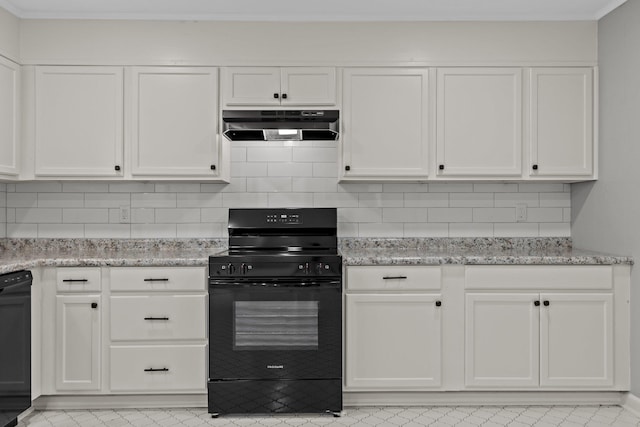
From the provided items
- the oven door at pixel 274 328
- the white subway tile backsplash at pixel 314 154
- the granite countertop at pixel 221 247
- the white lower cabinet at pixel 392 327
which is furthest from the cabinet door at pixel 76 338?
the white subway tile backsplash at pixel 314 154

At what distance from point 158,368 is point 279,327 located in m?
0.75

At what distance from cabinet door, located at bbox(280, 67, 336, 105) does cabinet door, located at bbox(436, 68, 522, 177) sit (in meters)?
0.70

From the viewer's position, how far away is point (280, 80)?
3.15m

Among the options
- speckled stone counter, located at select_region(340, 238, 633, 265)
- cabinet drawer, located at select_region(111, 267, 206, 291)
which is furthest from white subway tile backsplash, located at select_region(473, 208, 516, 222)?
cabinet drawer, located at select_region(111, 267, 206, 291)

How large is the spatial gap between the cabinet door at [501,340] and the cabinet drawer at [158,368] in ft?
5.21

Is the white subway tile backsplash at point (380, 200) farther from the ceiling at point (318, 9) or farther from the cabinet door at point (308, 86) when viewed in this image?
the ceiling at point (318, 9)

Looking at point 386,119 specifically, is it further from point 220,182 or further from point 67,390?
point 67,390

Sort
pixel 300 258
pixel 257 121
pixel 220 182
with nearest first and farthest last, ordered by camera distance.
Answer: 1. pixel 300 258
2. pixel 257 121
3. pixel 220 182

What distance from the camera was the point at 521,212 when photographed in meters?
3.53

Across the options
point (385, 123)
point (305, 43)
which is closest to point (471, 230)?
point (385, 123)

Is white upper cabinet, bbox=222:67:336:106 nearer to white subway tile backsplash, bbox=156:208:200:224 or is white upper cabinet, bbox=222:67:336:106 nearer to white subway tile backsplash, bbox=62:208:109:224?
white subway tile backsplash, bbox=156:208:200:224

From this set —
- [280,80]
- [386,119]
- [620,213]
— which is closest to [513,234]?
[620,213]

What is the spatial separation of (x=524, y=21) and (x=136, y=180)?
8.89 feet

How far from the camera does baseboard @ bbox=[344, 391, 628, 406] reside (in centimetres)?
296
